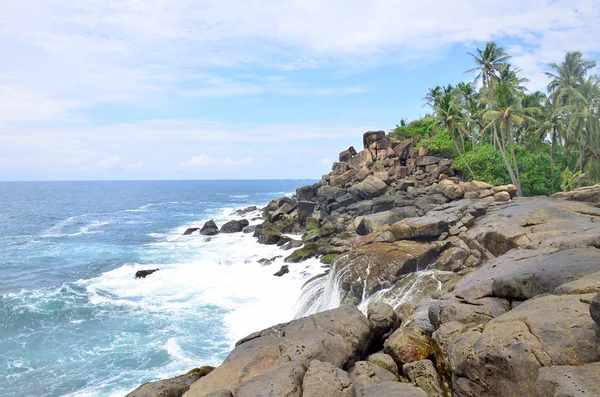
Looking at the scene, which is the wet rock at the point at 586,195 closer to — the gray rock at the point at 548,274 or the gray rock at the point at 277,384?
the gray rock at the point at 548,274

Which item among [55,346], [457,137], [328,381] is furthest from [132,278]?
[457,137]

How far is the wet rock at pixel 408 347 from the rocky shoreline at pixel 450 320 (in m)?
0.03

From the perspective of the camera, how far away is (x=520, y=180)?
44594 millimetres

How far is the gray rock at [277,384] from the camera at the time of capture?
9273 mm

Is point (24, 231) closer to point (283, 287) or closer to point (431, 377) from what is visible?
point (283, 287)

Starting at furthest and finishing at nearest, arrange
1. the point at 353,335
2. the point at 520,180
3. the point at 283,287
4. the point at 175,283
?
the point at 520,180 < the point at 175,283 < the point at 283,287 < the point at 353,335

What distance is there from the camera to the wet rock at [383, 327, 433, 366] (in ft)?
39.4

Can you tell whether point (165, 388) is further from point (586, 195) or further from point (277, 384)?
point (586, 195)

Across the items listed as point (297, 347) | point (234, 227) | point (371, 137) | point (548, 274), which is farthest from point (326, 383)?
point (371, 137)

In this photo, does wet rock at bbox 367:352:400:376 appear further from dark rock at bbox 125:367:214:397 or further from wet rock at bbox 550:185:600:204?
wet rock at bbox 550:185:600:204

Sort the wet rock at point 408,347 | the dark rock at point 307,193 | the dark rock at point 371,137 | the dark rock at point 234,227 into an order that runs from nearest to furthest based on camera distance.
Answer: the wet rock at point 408,347 < the dark rock at point 234,227 < the dark rock at point 307,193 < the dark rock at point 371,137

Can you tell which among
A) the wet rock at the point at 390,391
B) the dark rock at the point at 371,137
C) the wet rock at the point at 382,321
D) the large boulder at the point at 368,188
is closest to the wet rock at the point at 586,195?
the wet rock at the point at 382,321

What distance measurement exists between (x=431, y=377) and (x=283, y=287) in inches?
704

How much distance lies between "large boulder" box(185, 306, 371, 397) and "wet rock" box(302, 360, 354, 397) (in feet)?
3.19
